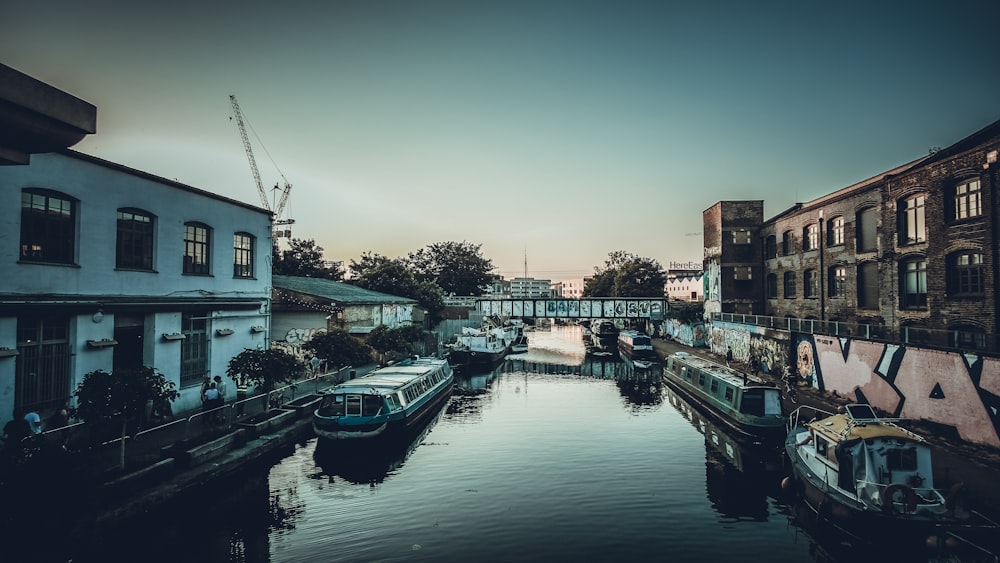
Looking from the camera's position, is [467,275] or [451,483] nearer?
[451,483]

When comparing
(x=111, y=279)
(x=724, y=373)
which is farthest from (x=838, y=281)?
(x=111, y=279)

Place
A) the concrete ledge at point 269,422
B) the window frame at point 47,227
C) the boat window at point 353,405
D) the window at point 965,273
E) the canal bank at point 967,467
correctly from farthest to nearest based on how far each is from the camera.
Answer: the window at point 965,273 → the boat window at point 353,405 → the concrete ledge at point 269,422 → the window frame at point 47,227 → the canal bank at point 967,467

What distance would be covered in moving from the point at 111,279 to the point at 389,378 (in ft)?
37.9

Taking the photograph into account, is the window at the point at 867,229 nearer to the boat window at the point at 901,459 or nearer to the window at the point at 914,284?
the window at the point at 914,284

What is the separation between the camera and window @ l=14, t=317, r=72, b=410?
15719 mm

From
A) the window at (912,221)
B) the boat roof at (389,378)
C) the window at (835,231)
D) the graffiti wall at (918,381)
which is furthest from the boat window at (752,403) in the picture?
the window at (835,231)

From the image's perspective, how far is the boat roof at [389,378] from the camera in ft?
73.9

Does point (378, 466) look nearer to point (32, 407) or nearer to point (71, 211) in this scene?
point (32, 407)

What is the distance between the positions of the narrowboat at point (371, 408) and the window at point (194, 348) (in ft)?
18.1

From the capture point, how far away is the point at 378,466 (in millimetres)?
19500

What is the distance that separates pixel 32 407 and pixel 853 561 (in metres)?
23.0

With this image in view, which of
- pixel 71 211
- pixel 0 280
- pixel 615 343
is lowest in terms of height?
pixel 615 343

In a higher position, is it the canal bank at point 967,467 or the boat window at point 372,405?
the boat window at point 372,405

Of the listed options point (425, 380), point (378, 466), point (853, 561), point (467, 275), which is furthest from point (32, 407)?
point (467, 275)
